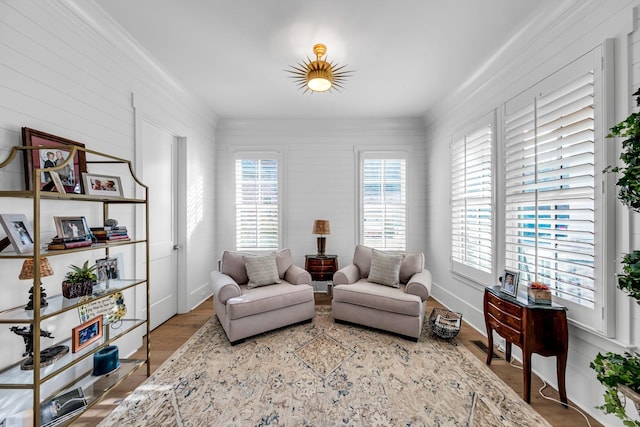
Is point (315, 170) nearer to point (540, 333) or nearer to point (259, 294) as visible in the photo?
point (259, 294)

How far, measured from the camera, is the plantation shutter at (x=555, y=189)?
195 centimetres

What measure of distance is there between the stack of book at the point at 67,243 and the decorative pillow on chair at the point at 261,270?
179cm

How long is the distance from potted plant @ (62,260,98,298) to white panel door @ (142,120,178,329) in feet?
4.36

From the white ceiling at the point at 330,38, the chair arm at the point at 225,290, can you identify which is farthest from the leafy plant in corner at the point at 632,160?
the chair arm at the point at 225,290

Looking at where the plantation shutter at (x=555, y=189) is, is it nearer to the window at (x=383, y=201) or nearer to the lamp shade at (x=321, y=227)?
the window at (x=383, y=201)

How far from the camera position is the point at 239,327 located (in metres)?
2.90

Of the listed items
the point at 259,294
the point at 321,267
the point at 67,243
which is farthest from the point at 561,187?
the point at 67,243

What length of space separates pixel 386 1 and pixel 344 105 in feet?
6.77

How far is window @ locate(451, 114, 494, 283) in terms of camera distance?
308 centimetres

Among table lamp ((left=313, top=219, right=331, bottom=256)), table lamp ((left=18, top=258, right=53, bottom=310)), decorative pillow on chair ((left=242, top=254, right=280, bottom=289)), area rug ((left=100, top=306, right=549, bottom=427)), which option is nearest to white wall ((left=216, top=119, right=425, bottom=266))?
table lamp ((left=313, top=219, right=331, bottom=256))

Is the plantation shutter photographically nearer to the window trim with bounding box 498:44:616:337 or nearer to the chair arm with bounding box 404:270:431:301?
→ the window trim with bounding box 498:44:616:337

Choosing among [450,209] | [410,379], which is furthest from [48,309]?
[450,209]

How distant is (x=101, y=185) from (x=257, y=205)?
2.78 metres

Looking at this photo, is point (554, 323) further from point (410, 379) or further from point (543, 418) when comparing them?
point (410, 379)
